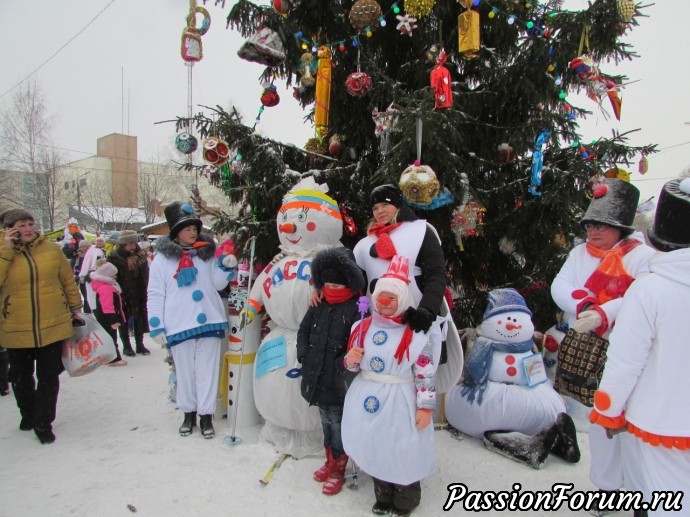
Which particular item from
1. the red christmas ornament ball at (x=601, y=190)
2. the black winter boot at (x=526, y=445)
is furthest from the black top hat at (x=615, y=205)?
the black winter boot at (x=526, y=445)

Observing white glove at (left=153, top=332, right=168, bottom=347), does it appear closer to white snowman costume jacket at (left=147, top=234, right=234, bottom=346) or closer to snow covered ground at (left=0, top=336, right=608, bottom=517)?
white snowman costume jacket at (left=147, top=234, right=234, bottom=346)

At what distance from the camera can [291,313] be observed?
379 cm

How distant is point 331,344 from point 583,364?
1586 millimetres

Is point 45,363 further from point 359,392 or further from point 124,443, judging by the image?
point 359,392

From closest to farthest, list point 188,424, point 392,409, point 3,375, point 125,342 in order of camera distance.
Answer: point 392,409 < point 188,424 < point 3,375 < point 125,342

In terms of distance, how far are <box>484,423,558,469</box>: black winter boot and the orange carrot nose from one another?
1.81 meters

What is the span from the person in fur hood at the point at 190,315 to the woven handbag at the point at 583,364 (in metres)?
2.89

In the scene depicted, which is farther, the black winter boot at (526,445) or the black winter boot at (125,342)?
the black winter boot at (125,342)

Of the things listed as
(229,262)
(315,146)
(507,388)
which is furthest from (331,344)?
(315,146)

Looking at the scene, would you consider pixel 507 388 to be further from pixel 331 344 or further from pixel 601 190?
pixel 601 190

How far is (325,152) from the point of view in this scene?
4.97m

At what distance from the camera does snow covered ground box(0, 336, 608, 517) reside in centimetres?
305

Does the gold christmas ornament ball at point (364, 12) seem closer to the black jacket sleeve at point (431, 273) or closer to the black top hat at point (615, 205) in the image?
the black jacket sleeve at point (431, 273)

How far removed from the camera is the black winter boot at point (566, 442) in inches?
141
